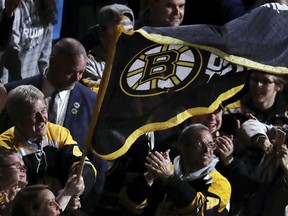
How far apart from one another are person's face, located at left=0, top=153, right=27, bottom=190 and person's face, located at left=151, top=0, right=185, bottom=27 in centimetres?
269

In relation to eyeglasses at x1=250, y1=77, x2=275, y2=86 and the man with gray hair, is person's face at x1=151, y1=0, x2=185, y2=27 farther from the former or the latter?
the man with gray hair

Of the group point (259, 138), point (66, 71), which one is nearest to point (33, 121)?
point (66, 71)

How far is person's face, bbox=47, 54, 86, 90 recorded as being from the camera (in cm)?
995

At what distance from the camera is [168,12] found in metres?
11.1

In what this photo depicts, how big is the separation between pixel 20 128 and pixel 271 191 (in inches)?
86.1

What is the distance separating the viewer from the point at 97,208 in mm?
10172

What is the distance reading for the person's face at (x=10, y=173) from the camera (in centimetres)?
877

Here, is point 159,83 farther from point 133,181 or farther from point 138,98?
point 133,181

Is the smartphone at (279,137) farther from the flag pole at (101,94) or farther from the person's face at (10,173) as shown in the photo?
the person's face at (10,173)

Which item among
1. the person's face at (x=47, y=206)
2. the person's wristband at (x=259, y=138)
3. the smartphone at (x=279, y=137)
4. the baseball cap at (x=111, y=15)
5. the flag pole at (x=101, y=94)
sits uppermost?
the flag pole at (x=101, y=94)

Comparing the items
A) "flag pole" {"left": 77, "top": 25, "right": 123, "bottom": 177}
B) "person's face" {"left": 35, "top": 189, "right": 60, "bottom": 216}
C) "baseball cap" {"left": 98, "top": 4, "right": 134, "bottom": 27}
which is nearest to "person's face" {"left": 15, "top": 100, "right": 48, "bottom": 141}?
"flag pole" {"left": 77, "top": 25, "right": 123, "bottom": 177}

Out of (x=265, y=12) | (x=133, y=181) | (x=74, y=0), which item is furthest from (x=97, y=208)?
(x=74, y=0)

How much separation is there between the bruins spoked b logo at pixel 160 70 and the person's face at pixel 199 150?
808 millimetres

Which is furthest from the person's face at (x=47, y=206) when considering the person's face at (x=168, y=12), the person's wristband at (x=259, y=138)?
the person's face at (x=168, y=12)
